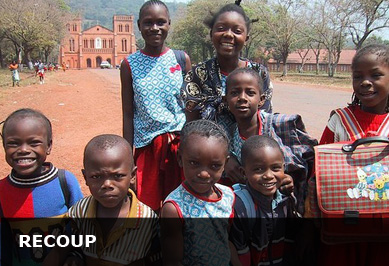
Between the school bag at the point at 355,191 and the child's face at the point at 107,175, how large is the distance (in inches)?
41.7

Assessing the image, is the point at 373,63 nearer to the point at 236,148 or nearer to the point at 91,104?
the point at 236,148

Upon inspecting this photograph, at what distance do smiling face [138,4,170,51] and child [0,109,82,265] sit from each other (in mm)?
981

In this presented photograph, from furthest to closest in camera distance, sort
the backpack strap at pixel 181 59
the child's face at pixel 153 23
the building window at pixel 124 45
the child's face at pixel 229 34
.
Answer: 1. the building window at pixel 124 45
2. the backpack strap at pixel 181 59
3. the child's face at pixel 153 23
4. the child's face at pixel 229 34

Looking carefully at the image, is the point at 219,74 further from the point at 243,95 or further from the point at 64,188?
the point at 64,188

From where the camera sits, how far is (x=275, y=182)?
217cm

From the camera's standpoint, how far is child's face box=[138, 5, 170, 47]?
2.68 metres

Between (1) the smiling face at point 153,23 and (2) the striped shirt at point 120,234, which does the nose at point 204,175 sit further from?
(1) the smiling face at point 153,23

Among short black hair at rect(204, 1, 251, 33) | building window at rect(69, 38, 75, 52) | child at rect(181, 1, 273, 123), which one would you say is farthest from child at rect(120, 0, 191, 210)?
building window at rect(69, 38, 75, 52)

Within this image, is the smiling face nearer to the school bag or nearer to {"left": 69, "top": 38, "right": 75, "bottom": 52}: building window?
the school bag

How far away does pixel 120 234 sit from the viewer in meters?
1.96

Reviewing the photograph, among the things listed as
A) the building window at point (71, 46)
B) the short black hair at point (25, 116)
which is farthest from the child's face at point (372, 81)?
the building window at point (71, 46)

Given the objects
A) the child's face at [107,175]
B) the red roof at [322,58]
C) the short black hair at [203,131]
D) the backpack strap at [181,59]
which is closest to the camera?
the child's face at [107,175]

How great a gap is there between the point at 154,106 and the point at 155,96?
72 mm

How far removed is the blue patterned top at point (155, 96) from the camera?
269 centimetres
